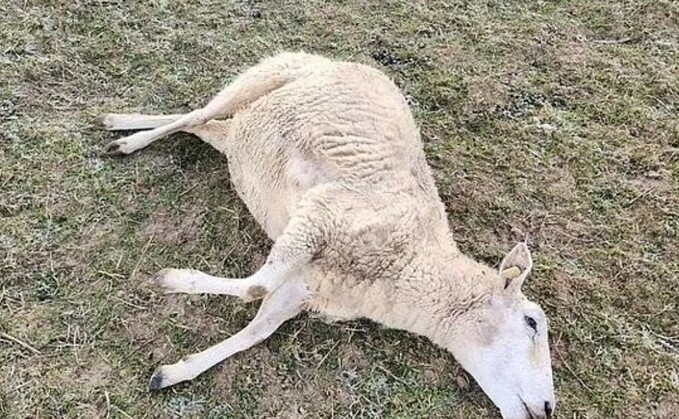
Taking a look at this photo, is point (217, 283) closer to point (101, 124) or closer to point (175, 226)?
point (175, 226)

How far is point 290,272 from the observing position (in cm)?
387

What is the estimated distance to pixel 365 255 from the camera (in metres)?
3.87

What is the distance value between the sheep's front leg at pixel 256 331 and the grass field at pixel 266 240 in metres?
0.06

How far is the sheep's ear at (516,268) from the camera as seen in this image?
12.6 ft

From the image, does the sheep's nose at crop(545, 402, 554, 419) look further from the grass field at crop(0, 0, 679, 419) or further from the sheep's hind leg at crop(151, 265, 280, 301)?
the sheep's hind leg at crop(151, 265, 280, 301)

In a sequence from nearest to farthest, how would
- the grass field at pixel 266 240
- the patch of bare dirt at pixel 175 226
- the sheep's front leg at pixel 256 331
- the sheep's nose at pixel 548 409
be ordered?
the sheep's nose at pixel 548 409 → the sheep's front leg at pixel 256 331 → the grass field at pixel 266 240 → the patch of bare dirt at pixel 175 226

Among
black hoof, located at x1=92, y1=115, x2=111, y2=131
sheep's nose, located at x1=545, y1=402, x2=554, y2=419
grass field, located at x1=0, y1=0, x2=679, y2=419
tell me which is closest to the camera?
sheep's nose, located at x1=545, y1=402, x2=554, y2=419

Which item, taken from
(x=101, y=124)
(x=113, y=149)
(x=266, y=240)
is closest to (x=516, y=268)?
(x=266, y=240)

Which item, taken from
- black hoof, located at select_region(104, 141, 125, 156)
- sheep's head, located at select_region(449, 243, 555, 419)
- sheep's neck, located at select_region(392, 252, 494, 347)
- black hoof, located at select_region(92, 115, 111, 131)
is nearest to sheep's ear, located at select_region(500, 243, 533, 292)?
sheep's head, located at select_region(449, 243, 555, 419)

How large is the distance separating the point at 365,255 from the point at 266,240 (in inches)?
32.9

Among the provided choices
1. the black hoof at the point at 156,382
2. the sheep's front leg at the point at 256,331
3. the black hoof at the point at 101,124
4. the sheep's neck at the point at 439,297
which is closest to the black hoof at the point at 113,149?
the black hoof at the point at 101,124

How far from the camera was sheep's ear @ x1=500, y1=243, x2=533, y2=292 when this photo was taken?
12.6 feet

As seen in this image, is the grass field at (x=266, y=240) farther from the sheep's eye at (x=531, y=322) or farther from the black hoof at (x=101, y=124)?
the sheep's eye at (x=531, y=322)

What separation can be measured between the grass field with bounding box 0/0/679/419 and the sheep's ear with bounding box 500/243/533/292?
533 millimetres
